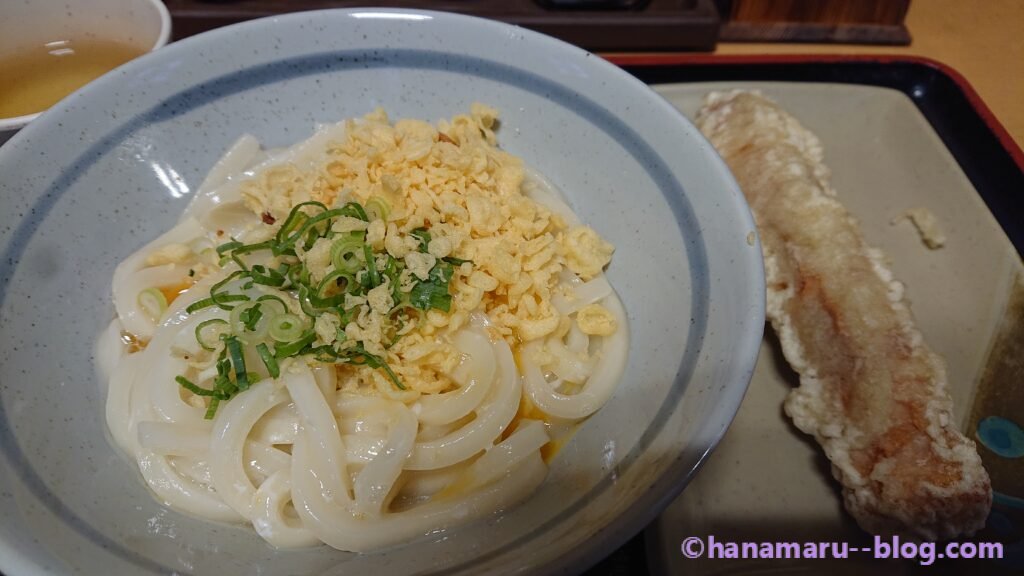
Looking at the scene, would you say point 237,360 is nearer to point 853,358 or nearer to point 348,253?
point 348,253

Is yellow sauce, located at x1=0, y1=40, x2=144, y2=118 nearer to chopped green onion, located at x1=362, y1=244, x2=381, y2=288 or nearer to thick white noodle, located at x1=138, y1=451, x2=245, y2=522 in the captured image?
chopped green onion, located at x1=362, y1=244, x2=381, y2=288

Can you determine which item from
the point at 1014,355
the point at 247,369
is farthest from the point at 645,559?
the point at 1014,355

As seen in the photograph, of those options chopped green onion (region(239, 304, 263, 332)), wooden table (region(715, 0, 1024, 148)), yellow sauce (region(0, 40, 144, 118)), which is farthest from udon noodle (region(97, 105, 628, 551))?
wooden table (region(715, 0, 1024, 148))

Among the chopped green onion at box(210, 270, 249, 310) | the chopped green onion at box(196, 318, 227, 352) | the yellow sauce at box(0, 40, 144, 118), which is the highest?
the yellow sauce at box(0, 40, 144, 118)

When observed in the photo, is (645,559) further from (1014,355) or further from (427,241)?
(1014,355)

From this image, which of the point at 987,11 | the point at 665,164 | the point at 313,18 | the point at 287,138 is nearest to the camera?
the point at 665,164

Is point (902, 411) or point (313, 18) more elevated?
point (313, 18)

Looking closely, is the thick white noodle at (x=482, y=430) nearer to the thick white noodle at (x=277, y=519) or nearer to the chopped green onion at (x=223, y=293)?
the thick white noodle at (x=277, y=519)
